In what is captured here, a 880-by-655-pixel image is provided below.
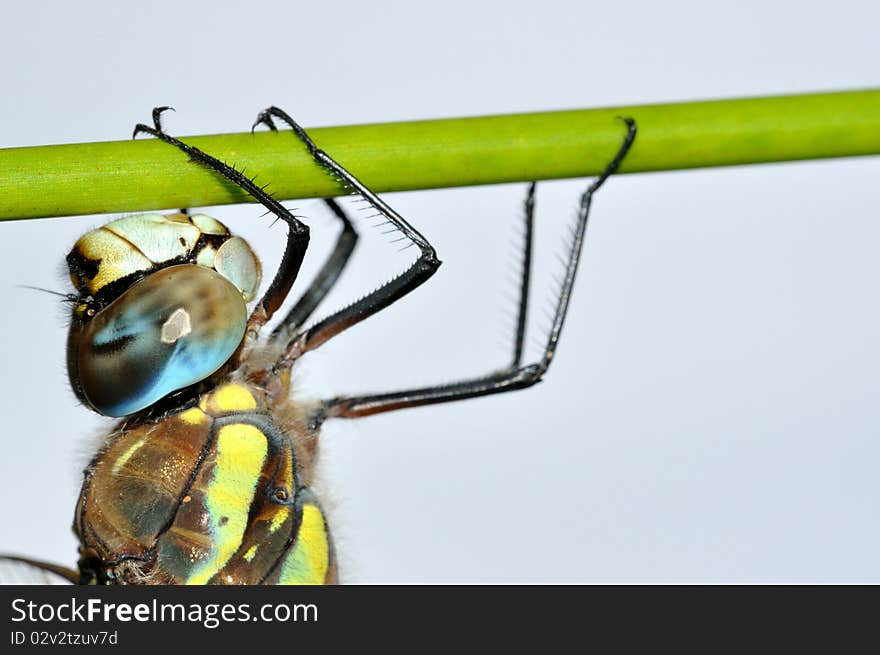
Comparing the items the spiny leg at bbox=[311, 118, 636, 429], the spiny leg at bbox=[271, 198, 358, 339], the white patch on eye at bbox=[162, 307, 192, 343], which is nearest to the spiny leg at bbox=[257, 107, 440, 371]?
the spiny leg at bbox=[271, 198, 358, 339]

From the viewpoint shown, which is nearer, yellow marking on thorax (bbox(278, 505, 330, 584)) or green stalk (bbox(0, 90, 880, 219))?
green stalk (bbox(0, 90, 880, 219))

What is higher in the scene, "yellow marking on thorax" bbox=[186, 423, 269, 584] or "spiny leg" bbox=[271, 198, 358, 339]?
"spiny leg" bbox=[271, 198, 358, 339]

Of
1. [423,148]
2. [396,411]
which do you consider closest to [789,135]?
[423,148]

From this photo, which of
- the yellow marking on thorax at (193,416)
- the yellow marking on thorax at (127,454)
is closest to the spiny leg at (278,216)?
the yellow marking on thorax at (193,416)

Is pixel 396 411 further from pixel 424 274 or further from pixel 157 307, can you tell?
pixel 157 307

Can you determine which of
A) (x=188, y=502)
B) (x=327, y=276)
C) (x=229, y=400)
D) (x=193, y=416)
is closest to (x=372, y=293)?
(x=327, y=276)

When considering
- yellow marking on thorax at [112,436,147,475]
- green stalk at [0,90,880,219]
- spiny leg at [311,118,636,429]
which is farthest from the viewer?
spiny leg at [311,118,636,429]

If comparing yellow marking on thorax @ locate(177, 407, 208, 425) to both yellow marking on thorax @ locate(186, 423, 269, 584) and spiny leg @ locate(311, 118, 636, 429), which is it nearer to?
yellow marking on thorax @ locate(186, 423, 269, 584)
